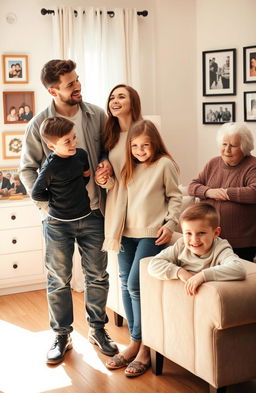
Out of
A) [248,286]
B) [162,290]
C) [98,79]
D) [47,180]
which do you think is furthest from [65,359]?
[98,79]

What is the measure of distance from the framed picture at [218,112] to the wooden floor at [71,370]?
2113mm

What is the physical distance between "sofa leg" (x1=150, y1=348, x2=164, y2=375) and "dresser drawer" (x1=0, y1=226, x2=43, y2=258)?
181cm

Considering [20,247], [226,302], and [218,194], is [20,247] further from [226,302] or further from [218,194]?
[226,302]

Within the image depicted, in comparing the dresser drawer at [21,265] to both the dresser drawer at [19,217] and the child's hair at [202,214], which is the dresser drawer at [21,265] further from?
the child's hair at [202,214]

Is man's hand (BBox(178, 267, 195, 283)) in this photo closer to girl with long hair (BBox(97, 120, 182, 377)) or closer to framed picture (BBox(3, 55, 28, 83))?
girl with long hair (BBox(97, 120, 182, 377))

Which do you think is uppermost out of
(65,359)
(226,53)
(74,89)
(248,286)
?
(226,53)

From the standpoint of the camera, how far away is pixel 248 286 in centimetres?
263

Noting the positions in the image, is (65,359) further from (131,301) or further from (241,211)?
(241,211)

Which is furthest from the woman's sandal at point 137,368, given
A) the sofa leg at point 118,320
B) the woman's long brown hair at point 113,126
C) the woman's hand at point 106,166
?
the woman's long brown hair at point 113,126

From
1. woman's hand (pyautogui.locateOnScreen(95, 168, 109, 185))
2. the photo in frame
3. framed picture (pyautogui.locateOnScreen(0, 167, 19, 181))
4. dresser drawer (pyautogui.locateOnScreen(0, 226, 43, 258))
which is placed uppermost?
woman's hand (pyautogui.locateOnScreen(95, 168, 109, 185))

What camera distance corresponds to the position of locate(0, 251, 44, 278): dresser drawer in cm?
457

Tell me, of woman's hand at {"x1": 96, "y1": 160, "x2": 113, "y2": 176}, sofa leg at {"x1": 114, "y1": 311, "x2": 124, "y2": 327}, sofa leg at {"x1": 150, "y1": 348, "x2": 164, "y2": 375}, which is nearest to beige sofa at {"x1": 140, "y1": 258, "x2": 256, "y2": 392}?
sofa leg at {"x1": 150, "y1": 348, "x2": 164, "y2": 375}

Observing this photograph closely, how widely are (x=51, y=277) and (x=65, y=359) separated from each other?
0.46m

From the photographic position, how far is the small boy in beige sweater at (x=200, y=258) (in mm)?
2648
